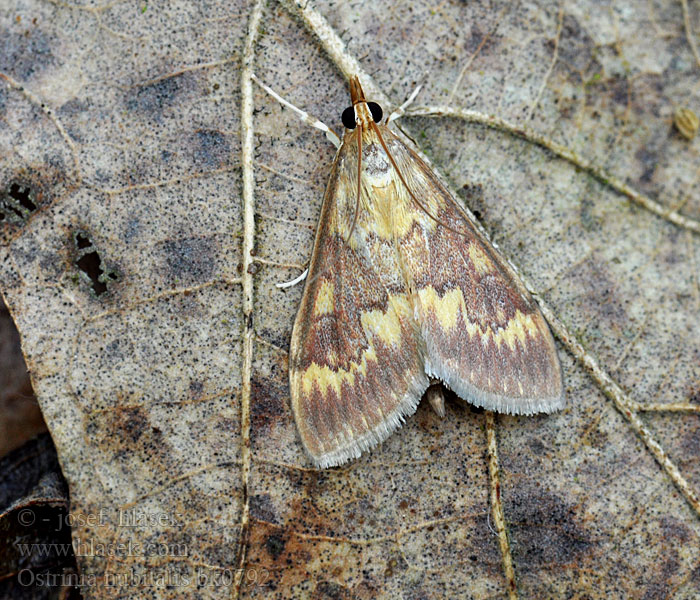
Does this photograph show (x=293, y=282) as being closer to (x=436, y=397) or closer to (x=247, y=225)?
(x=247, y=225)

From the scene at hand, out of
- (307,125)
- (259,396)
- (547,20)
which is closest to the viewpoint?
(259,396)

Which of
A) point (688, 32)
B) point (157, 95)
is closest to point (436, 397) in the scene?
point (157, 95)

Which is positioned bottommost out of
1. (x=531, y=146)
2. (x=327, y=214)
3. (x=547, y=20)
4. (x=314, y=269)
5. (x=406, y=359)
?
(x=406, y=359)

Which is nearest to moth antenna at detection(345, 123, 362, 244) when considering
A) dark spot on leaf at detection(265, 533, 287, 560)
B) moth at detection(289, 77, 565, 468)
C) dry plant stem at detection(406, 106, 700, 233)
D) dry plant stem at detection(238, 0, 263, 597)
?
moth at detection(289, 77, 565, 468)

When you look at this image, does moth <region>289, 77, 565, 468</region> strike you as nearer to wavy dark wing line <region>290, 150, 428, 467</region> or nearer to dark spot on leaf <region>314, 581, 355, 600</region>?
wavy dark wing line <region>290, 150, 428, 467</region>

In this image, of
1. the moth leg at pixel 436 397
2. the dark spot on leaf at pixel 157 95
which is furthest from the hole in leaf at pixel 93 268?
the moth leg at pixel 436 397

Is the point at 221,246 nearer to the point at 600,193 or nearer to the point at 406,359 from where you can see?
the point at 406,359

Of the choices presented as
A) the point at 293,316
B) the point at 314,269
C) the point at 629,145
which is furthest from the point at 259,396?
the point at 629,145
